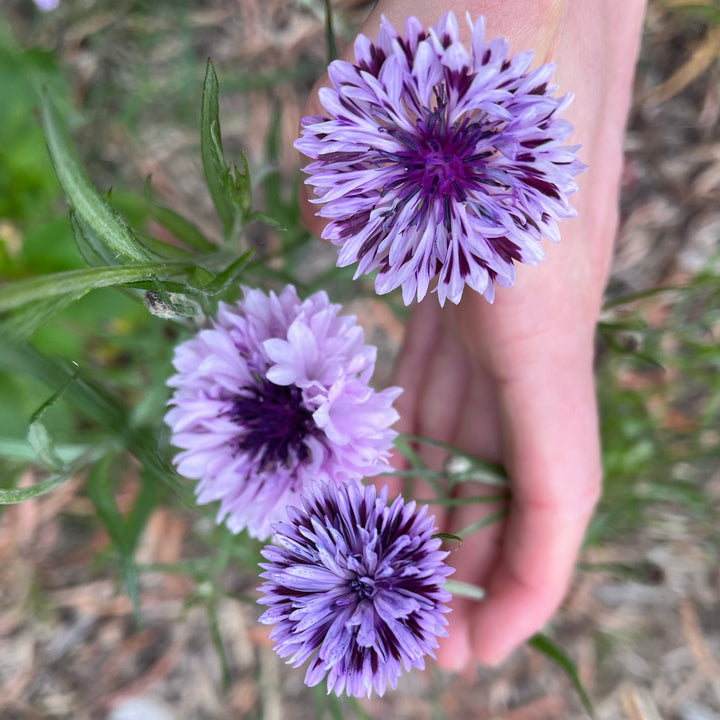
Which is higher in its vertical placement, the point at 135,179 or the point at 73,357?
the point at 135,179

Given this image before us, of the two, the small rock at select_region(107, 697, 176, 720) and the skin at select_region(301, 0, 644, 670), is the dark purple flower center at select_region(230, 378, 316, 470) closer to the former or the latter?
the skin at select_region(301, 0, 644, 670)

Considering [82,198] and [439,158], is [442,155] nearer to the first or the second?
[439,158]

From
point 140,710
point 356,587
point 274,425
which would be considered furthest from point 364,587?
point 140,710

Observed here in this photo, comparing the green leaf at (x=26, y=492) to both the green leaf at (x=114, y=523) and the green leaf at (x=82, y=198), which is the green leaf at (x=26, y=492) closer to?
the green leaf at (x=114, y=523)

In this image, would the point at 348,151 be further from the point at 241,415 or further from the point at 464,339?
the point at 464,339

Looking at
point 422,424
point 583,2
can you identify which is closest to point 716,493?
point 422,424
